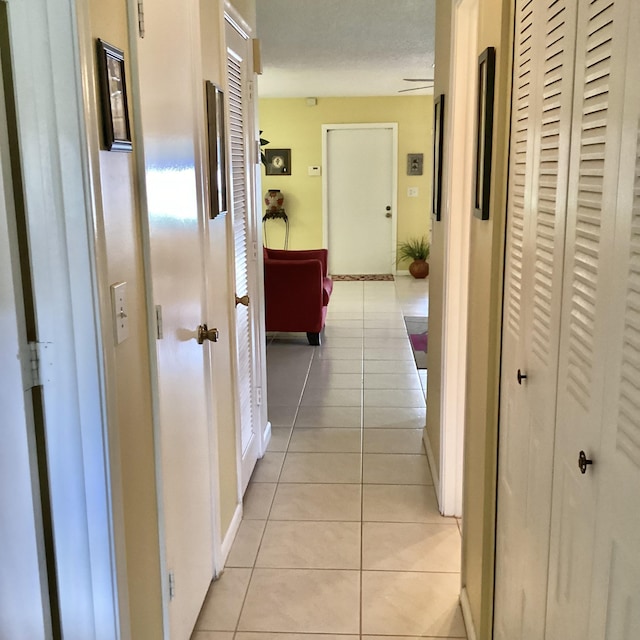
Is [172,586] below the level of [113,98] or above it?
below

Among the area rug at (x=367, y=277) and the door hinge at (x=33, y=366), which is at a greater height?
the door hinge at (x=33, y=366)

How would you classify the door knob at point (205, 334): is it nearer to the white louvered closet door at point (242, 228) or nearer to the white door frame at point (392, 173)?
the white louvered closet door at point (242, 228)

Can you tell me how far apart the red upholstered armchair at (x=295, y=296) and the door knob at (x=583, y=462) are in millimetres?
4372

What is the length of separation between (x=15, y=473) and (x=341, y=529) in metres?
1.68

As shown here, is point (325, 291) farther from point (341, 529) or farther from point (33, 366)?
point (33, 366)

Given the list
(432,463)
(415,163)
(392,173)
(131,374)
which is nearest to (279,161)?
(392,173)

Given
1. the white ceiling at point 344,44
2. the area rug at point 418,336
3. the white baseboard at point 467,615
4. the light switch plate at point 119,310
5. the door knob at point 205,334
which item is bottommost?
the white baseboard at point 467,615

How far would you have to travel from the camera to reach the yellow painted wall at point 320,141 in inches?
350

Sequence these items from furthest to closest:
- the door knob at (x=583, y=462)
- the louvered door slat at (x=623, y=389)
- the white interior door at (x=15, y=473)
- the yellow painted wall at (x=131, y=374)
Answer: the yellow painted wall at (x=131, y=374), the white interior door at (x=15, y=473), the door knob at (x=583, y=462), the louvered door slat at (x=623, y=389)

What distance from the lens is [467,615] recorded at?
2.11m

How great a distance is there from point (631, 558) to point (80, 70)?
116cm

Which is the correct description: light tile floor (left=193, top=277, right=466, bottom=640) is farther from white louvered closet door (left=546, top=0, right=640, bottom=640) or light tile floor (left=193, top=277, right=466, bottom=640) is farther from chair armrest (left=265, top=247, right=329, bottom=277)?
chair armrest (left=265, top=247, right=329, bottom=277)

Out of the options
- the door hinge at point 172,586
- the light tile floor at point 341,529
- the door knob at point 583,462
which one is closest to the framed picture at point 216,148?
the door hinge at point 172,586

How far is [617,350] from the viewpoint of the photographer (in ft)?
3.20
